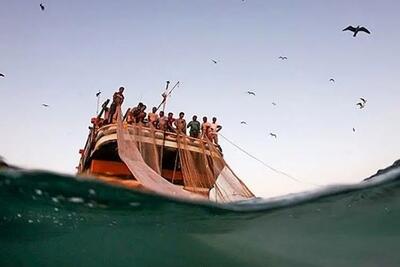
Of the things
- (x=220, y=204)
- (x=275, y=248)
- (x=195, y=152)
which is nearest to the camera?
(x=220, y=204)

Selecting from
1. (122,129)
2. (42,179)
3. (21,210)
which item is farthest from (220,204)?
(122,129)

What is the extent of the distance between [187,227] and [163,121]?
901cm

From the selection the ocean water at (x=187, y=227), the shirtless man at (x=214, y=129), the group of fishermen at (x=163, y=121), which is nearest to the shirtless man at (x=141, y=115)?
the group of fishermen at (x=163, y=121)

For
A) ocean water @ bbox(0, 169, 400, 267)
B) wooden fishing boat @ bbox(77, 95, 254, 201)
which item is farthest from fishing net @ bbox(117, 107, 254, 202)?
ocean water @ bbox(0, 169, 400, 267)

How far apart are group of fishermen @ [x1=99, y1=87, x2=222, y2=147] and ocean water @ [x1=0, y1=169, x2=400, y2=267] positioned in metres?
7.37

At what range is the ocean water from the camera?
8.42 meters

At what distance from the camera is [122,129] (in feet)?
54.9

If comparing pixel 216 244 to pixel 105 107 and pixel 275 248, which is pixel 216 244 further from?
pixel 105 107

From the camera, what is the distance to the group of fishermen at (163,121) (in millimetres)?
17656

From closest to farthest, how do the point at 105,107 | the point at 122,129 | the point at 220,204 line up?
the point at 220,204, the point at 122,129, the point at 105,107

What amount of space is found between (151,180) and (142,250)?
2.11 metres

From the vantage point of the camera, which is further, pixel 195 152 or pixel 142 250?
pixel 195 152

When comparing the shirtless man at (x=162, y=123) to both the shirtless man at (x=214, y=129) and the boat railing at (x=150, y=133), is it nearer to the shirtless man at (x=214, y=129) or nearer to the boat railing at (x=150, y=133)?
the boat railing at (x=150, y=133)

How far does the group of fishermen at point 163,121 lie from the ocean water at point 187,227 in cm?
737
